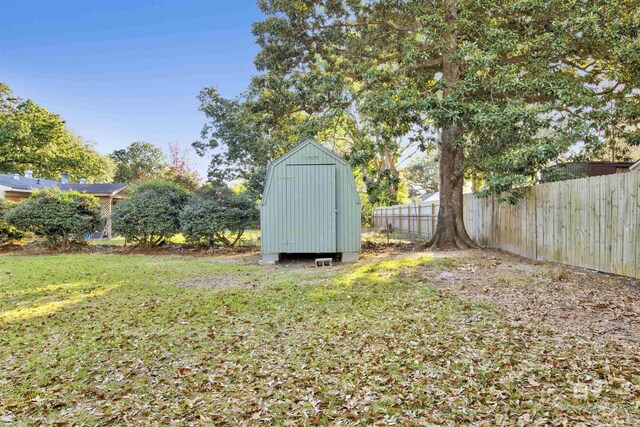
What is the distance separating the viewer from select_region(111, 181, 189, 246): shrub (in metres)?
11.6

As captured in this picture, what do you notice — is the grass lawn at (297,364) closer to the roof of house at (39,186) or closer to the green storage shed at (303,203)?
the green storage shed at (303,203)

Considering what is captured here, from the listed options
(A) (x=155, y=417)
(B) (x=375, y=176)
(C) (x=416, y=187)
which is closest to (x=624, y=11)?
(B) (x=375, y=176)

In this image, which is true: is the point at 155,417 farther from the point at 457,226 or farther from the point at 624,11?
the point at 624,11

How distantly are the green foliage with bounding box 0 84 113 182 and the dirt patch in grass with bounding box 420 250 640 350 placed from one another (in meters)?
27.1

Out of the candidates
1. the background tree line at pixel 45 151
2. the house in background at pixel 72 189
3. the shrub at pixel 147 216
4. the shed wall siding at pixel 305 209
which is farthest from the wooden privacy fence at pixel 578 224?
the background tree line at pixel 45 151

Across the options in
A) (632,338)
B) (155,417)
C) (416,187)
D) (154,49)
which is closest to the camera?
(155,417)

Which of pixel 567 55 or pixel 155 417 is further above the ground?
pixel 567 55

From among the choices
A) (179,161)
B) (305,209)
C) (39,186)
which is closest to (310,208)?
(305,209)

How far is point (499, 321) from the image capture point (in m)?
3.92

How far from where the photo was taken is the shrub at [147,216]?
11.6 metres

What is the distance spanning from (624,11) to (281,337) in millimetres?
10136

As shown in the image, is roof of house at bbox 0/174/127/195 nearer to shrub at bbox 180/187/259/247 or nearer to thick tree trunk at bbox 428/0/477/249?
shrub at bbox 180/187/259/247

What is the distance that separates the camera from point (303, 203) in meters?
8.73

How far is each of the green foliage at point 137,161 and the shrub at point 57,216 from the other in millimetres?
27982
